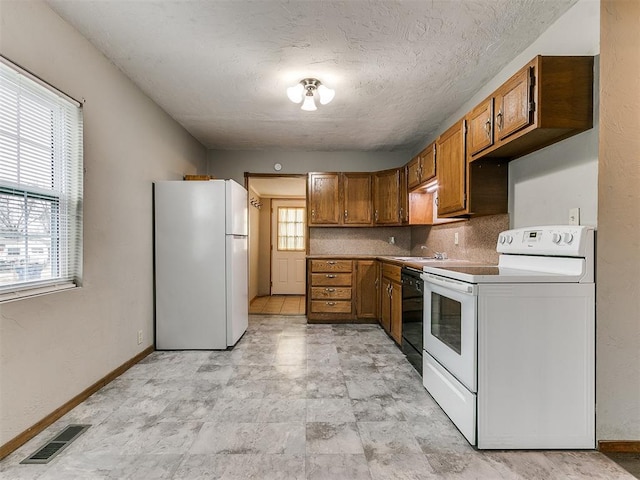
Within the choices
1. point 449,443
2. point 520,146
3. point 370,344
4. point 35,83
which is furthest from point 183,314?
point 520,146

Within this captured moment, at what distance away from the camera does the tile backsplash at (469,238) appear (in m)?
2.84

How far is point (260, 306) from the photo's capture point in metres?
6.05

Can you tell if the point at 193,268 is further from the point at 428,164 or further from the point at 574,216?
the point at 574,216

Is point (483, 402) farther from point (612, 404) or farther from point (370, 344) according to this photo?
point (370, 344)

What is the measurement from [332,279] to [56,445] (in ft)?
10.5

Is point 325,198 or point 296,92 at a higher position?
point 296,92

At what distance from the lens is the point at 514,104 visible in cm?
206

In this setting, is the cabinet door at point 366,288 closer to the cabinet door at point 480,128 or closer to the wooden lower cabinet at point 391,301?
the wooden lower cabinet at point 391,301

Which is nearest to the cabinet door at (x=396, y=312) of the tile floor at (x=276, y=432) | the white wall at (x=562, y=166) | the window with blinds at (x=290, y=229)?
the tile floor at (x=276, y=432)

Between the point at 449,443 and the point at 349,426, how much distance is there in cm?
55

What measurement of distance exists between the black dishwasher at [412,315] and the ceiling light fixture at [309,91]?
1.62 meters

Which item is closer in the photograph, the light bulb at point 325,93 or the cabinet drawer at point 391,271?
the light bulb at point 325,93

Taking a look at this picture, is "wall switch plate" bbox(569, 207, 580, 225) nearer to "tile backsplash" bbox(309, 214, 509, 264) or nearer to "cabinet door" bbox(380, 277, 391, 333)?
"tile backsplash" bbox(309, 214, 509, 264)

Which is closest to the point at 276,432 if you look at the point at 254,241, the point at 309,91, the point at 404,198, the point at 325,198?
the point at 309,91
